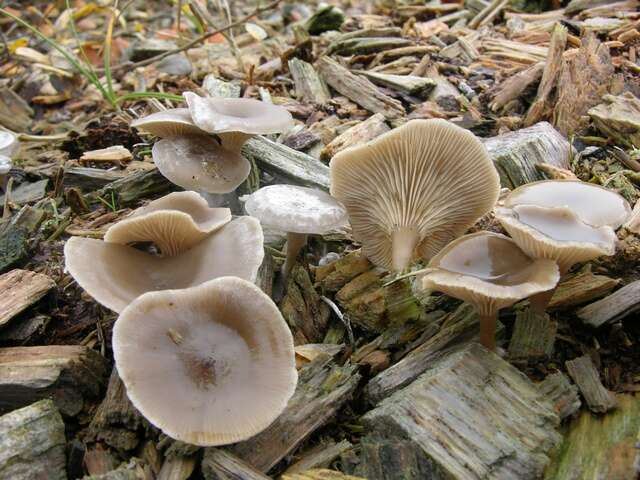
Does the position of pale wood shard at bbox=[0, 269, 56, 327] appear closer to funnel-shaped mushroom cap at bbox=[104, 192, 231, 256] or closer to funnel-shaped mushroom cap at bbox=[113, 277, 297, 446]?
funnel-shaped mushroom cap at bbox=[104, 192, 231, 256]

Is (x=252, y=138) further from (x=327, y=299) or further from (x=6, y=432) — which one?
(x=6, y=432)

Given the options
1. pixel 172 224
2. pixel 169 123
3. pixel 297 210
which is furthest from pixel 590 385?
pixel 169 123

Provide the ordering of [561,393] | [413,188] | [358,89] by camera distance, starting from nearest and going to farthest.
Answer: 1. [561,393]
2. [413,188]
3. [358,89]

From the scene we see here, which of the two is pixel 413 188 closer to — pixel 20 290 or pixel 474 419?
pixel 474 419

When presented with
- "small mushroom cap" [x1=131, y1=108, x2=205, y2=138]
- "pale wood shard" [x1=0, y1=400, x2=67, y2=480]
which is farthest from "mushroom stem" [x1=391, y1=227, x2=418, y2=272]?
"pale wood shard" [x1=0, y1=400, x2=67, y2=480]

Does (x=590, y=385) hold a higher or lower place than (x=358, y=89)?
lower

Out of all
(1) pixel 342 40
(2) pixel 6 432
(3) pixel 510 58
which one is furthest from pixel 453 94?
(2) pixel 6 432

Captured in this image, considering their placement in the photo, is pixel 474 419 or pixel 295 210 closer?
pixel 474 419
